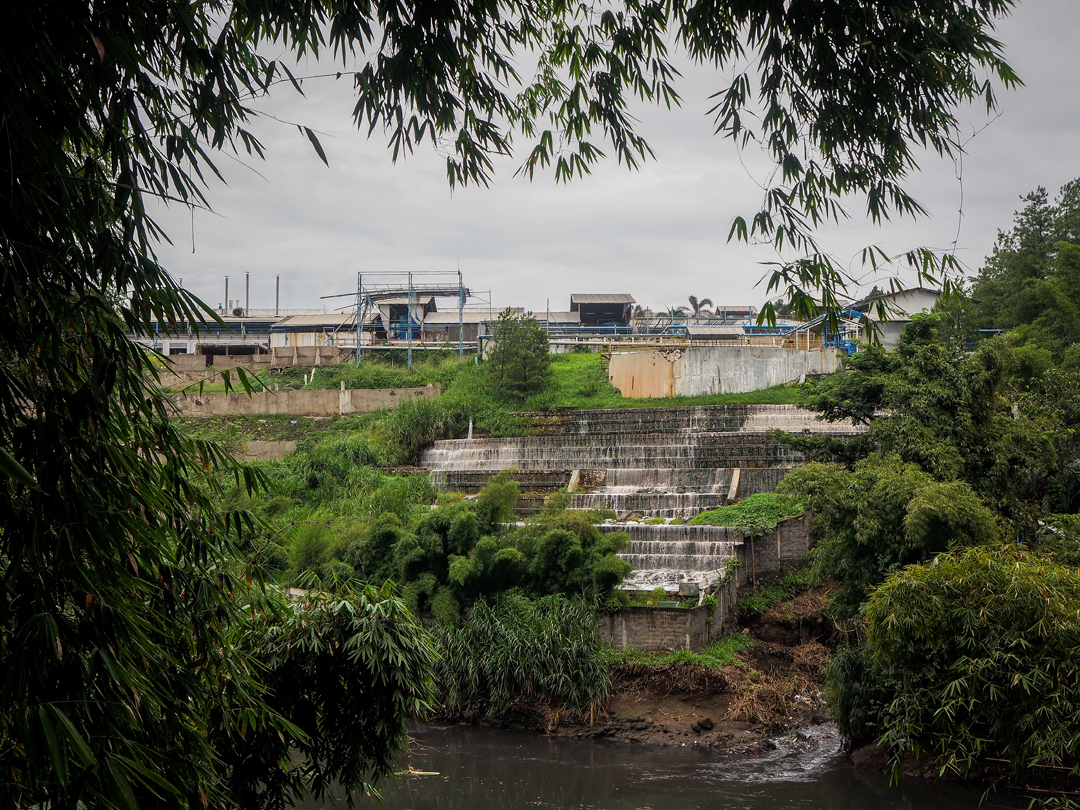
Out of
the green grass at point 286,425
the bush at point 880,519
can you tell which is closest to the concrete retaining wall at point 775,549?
the bush at point 880,519

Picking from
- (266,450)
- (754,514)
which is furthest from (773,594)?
(266,450)

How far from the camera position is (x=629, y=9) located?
485cm

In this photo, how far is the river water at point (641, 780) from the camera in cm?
955

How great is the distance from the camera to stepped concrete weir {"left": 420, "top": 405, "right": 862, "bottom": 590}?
1541 cm

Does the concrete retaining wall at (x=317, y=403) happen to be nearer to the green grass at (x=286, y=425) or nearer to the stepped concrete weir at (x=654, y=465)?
the green grass at (x=286, y=425)

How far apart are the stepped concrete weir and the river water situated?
3402mm

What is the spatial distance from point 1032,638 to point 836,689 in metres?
3.27

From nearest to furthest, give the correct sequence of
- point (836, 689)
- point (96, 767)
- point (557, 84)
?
point (96, 767) < point (557, 84) < point (836, 689)

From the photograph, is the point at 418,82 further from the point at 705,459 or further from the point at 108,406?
the point at 705,459

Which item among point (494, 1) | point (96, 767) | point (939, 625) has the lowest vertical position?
point (939, 625)

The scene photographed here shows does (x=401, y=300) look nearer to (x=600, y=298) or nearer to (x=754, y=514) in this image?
(x=600, y=298)

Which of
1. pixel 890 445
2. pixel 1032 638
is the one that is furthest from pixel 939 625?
pixel 890 445

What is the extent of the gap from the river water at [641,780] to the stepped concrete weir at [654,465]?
340cm

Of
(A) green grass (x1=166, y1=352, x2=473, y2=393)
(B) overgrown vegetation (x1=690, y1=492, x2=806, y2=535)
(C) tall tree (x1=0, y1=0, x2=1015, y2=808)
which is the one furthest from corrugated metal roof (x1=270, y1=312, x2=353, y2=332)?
(C) tall tree (x1=0, y1=0, x2=1015, y2=808)
